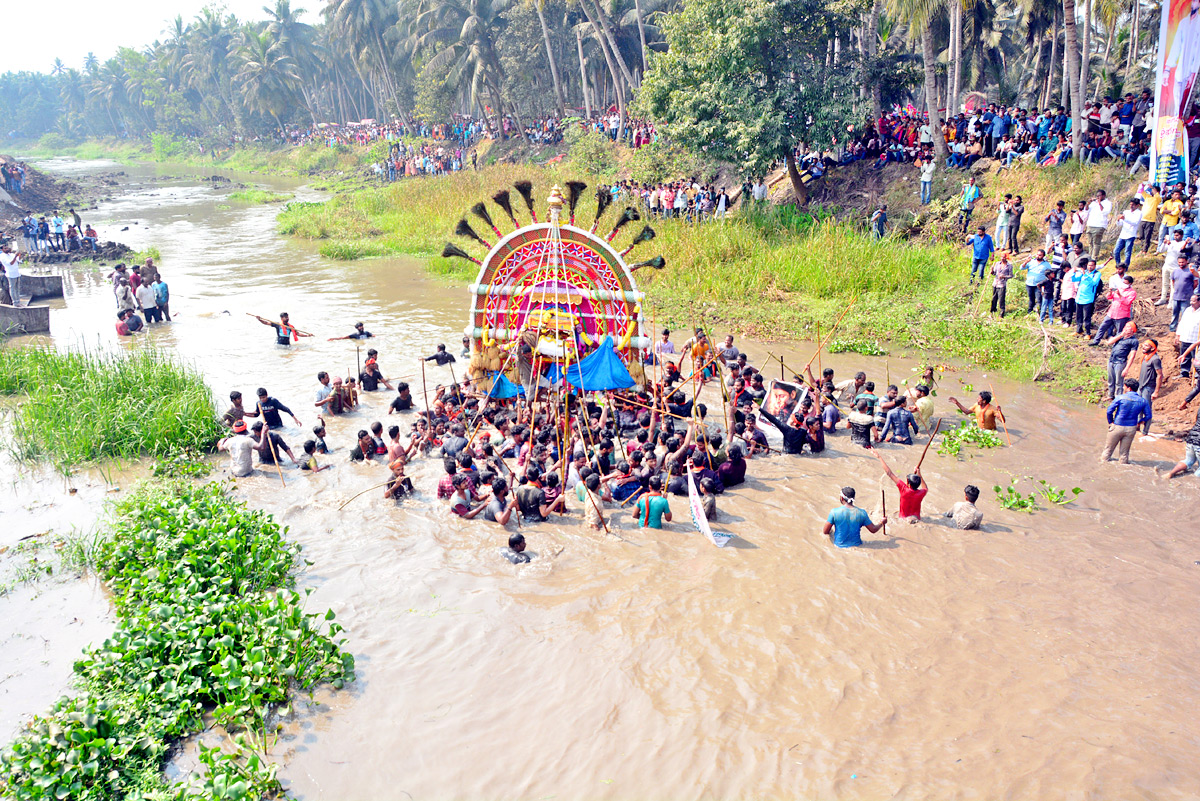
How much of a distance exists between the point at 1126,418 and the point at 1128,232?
267 inches

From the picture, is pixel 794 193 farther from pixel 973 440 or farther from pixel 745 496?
pixel 745 496

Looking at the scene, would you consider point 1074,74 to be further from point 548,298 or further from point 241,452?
point 241,452

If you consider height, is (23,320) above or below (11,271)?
below

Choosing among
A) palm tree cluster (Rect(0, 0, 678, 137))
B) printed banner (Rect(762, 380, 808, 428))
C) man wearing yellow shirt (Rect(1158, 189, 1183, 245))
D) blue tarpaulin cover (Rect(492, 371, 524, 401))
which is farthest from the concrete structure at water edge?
man wearing yellow shirt (Rect(1158, 189, 1183, 245))

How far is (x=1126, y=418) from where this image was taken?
1003 cm

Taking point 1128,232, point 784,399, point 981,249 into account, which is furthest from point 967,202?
point 784,399

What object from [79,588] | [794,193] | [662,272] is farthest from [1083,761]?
[794,193]

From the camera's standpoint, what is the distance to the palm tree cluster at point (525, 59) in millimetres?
23109

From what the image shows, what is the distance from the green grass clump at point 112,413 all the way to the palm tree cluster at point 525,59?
56.2ft

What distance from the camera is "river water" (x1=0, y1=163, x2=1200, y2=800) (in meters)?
5.84

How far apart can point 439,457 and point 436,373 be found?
423 centimetres

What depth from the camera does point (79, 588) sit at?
27.9ft

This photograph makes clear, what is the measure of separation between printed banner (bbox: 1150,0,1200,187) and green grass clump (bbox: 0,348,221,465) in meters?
18.1

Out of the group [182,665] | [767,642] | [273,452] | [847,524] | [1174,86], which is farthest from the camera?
[1174,86]
